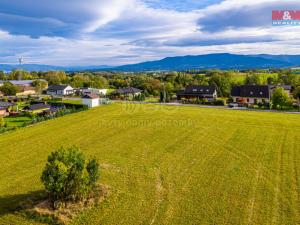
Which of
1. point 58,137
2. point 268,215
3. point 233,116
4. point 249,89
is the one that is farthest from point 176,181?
point 249,89

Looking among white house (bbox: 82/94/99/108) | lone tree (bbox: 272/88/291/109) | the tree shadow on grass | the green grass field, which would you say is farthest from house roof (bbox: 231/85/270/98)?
the tree shadow on grass

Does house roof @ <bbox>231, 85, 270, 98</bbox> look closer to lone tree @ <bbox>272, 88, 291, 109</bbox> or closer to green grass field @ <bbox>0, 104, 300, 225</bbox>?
lone tree @ <bbox>272, 88, 291, 109</bbox>

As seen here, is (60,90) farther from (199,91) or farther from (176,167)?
(176,167)

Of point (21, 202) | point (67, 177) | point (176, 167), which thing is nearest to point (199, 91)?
point (176, 167)

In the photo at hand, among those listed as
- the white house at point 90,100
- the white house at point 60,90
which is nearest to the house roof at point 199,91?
the white house at point 90,100

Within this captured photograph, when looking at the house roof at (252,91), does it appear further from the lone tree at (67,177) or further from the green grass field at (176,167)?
the lone tree at (67,177)
